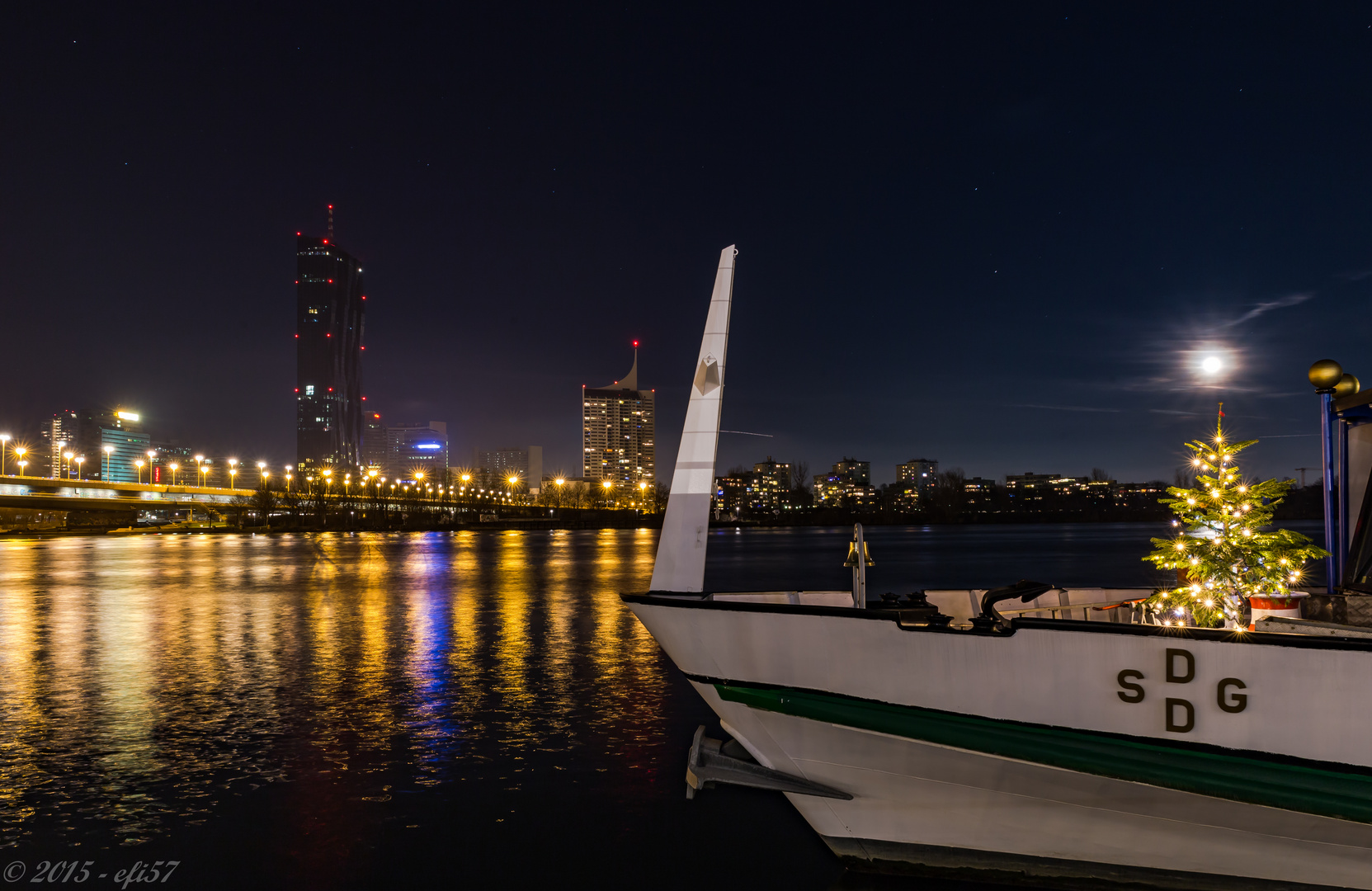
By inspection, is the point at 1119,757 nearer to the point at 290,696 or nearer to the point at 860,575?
the point at 860,575

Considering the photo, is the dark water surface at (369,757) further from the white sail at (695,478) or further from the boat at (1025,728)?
the white sail at (695,478)

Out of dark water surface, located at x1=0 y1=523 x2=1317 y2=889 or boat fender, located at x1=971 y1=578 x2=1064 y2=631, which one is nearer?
boat fender, located at x1=971 y1=578 x2=1064 y2=631

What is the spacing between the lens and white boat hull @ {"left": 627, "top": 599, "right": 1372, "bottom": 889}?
225 inches

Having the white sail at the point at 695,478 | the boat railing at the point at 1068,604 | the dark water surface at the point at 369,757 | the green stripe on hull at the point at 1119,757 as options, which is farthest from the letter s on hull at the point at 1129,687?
the white sail at the point at 695,478

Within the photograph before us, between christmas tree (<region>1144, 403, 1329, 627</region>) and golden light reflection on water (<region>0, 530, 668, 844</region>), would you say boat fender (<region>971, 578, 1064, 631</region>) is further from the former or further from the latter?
golden light reflection on water (<region>0, 530, 668, 844</region>)

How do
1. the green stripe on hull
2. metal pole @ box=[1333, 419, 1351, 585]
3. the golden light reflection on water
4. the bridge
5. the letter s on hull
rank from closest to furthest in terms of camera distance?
the green stripe on hull, the letter s on hull, metal pole @ box=[1333, 419, 1351, 585], the golden light reflection on water, the bridge

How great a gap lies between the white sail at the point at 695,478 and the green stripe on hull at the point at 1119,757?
1268 mm

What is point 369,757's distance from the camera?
411 inches

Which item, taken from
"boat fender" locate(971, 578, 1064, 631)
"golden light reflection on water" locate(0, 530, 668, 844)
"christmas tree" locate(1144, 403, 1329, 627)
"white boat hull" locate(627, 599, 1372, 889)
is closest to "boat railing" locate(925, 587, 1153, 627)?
"christmas tree" locate(1144, 403, 1329, 627)

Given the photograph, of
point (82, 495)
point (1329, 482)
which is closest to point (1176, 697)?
point (1329, 482)

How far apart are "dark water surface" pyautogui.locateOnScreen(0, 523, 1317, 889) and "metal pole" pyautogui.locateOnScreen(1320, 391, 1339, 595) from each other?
5.18 meters

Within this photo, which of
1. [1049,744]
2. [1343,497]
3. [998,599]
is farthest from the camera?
[1343,497]

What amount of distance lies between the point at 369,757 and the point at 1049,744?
25.6 ft

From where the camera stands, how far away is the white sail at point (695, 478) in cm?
714
